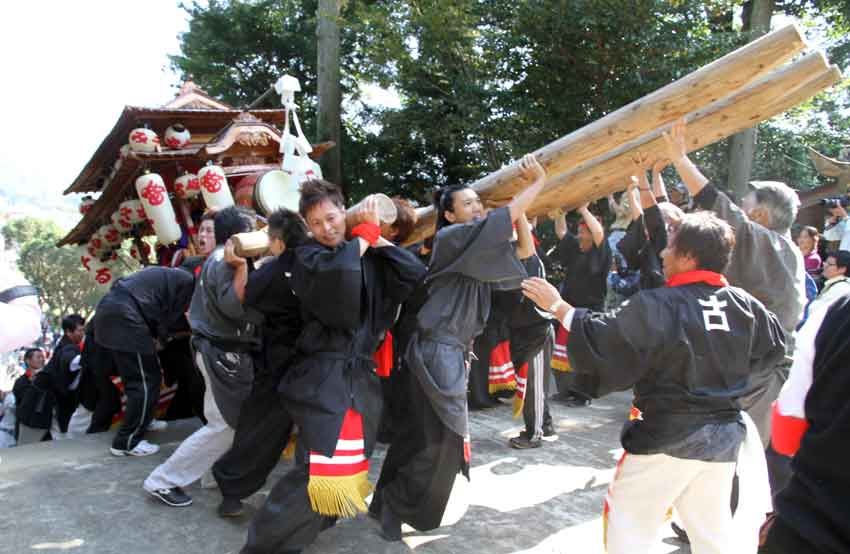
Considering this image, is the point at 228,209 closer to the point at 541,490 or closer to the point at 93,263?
the point at 541,490

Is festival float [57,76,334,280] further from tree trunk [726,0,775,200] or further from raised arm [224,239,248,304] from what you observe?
tree trunk [726,0,775,200]

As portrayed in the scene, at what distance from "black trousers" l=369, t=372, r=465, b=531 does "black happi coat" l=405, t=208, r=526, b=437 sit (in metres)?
0.10

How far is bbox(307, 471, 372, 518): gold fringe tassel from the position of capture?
9.04 ft

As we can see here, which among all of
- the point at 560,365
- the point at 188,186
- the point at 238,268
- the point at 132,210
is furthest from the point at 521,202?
the point at 132,210

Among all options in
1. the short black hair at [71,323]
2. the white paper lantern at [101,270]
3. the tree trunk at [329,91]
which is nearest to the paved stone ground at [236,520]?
the short black hair at [71,323]

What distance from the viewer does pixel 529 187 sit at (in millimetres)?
3199

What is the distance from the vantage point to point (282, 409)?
3494mm

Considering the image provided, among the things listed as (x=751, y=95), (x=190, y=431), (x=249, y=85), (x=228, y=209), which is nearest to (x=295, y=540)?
(x=228, y=209)

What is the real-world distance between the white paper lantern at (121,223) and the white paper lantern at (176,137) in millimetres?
1159

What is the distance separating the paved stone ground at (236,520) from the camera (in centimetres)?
320

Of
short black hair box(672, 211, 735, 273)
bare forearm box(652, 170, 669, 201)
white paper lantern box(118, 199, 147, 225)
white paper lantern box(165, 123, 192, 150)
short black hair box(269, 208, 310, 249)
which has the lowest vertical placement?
short black hair box(672, 211, 735, 273)

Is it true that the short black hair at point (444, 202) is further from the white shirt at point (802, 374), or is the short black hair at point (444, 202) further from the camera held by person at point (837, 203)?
the camera held by person at point (837, 203)

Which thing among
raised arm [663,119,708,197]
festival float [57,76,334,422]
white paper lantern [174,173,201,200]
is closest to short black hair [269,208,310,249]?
raised arm [663,119,708,197]

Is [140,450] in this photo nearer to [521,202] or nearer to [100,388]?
[100,388]
